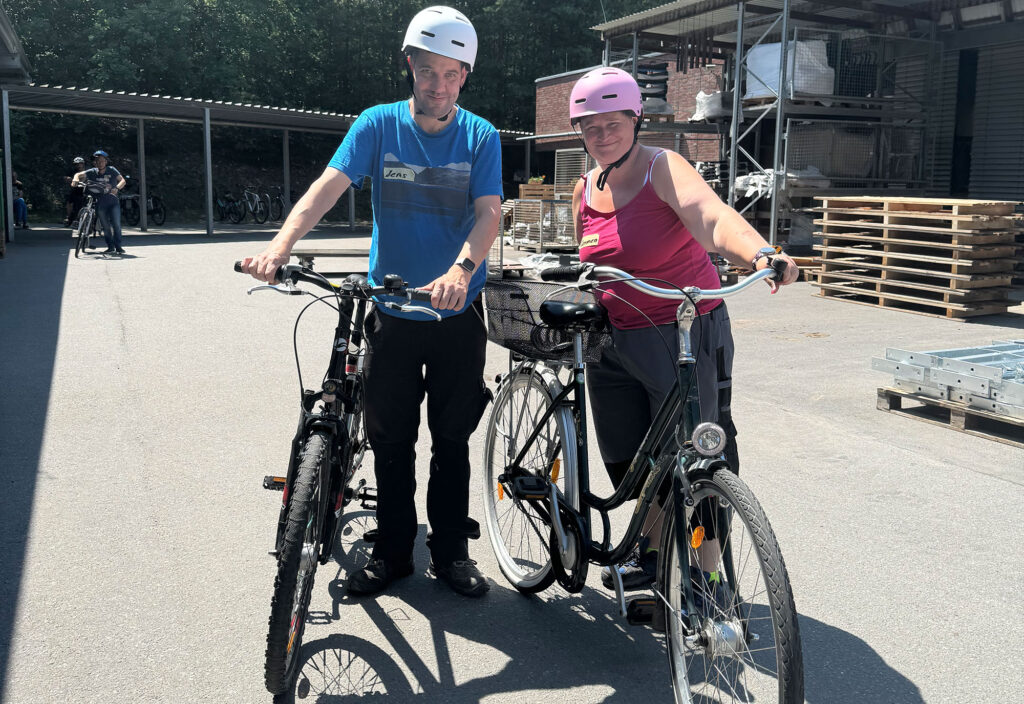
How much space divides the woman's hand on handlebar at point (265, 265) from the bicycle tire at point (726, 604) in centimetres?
138

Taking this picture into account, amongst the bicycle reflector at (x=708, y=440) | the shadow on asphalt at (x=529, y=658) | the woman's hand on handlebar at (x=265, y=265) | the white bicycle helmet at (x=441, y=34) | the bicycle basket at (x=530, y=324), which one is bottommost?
the shadow on asphalt at (x=529, y=658)

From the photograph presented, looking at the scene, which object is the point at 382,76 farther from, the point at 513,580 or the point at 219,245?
the point at 513,580

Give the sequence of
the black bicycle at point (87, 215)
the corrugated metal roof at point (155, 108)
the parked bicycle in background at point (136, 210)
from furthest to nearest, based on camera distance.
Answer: the parked bicycle in background at point (136, 210), the corrugated metal roof at point (155, 108), the black bicycle at point (87, 215)

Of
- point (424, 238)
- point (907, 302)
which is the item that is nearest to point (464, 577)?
point (424, 238)

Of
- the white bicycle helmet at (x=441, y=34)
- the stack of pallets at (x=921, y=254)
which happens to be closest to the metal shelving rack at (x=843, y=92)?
the stack of pallets at (x=921, y=254)

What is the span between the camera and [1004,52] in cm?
1767

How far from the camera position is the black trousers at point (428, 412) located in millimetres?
3592

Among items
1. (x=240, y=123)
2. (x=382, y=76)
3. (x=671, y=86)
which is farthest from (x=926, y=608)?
(x=382, y=76)

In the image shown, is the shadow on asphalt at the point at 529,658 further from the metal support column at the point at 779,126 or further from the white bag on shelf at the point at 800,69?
the white bag on shelf at the point at 800,69

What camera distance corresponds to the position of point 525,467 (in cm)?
374

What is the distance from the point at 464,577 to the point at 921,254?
379 inches

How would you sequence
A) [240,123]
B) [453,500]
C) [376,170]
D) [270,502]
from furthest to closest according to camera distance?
[240,123] < [270,502] < [453,500] < [376,170]

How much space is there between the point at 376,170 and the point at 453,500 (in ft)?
4.34

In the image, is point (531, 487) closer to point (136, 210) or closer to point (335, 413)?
point (335, 413)
